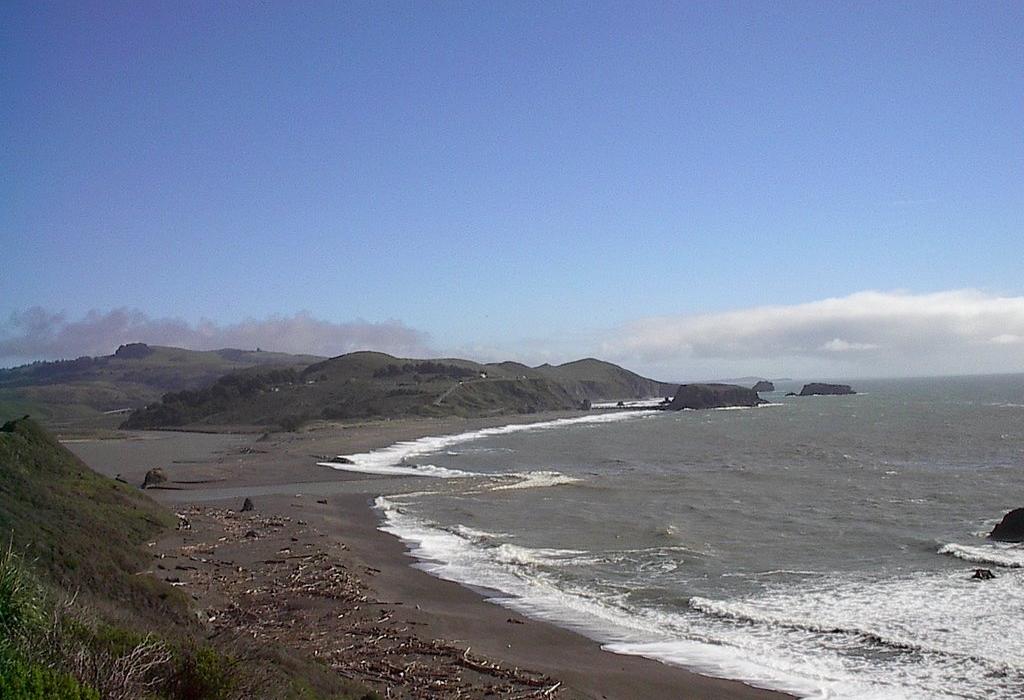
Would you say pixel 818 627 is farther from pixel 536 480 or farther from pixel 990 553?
pixel 536 480

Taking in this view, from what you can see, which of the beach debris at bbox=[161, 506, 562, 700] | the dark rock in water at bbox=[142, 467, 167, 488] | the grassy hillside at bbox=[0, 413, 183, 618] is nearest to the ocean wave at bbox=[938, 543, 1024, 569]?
the beach debris at bbox=[161, 506, 562, 700]

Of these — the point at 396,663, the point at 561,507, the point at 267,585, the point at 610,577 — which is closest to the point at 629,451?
the point at 561,507

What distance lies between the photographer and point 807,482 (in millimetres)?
39438

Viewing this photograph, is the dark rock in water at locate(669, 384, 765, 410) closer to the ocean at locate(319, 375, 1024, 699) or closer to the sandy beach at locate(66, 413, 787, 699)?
the ocean at locate(319, 375, 1024, 699)

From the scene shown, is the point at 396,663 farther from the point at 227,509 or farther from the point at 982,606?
the point at 227,509

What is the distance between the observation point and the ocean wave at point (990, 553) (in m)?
20.5

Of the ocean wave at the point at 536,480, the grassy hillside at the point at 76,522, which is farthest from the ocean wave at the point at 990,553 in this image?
the grassy hillside at the point at 76,522

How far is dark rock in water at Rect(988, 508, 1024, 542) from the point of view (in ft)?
77.9

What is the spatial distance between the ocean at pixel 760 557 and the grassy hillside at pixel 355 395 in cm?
6125

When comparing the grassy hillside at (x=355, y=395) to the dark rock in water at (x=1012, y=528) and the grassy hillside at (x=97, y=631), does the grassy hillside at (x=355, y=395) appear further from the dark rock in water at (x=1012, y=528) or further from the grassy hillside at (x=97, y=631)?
the grassy hillside at (x=97, y=631)

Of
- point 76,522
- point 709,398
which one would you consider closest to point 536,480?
point 76,522

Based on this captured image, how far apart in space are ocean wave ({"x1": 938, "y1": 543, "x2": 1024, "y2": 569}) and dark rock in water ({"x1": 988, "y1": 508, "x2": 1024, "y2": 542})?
0.87 metres

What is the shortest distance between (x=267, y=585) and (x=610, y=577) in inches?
310

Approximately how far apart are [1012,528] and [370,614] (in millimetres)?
19788
